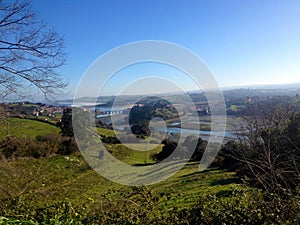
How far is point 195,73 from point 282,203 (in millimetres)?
3144

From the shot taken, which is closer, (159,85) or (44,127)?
(159,85)

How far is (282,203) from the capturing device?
9.27ft

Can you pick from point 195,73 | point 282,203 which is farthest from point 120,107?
point 282,203

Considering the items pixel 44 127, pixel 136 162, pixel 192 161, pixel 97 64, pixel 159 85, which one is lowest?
pixel 192 161

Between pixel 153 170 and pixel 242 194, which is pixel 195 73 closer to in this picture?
pixel 242 194

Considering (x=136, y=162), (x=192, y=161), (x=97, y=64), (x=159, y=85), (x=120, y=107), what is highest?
(x=97, y=64)

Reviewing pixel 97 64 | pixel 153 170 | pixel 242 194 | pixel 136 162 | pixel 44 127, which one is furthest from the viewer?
pixel 44 127

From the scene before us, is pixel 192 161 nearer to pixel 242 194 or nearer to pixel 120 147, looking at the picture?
pixel 120 147

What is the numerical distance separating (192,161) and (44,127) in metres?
16.9

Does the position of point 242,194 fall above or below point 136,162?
above

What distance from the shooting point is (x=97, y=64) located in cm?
510

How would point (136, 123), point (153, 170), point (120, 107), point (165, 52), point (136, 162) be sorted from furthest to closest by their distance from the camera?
point (136, 162)
point (153, 170)
point (136, 123)
point (120, 107)
point (165, 52)

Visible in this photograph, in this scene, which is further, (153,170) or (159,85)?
(153,170)

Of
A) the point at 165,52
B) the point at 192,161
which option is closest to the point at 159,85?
the point at 165,52
